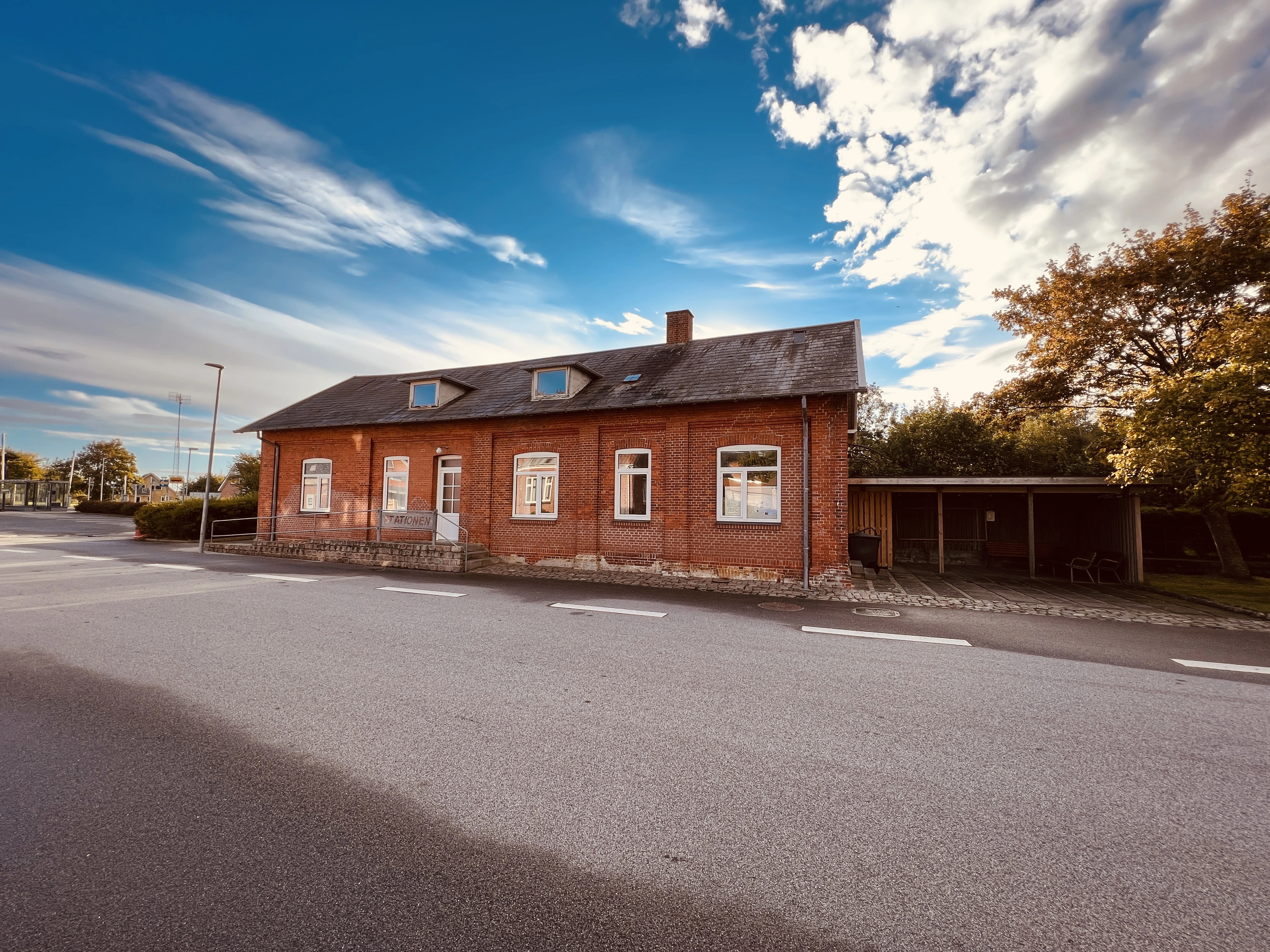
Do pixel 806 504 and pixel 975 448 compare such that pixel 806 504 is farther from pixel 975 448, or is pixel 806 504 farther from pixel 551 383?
pixel 975 448

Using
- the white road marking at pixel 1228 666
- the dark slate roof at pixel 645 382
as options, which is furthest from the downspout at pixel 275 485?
the white road marking at pixel 1228 666

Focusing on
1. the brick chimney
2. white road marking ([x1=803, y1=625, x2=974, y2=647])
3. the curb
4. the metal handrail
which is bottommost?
the curb

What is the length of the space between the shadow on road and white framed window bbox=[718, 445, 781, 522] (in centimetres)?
1026

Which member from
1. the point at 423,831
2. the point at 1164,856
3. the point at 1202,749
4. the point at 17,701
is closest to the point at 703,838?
the point at 423,831

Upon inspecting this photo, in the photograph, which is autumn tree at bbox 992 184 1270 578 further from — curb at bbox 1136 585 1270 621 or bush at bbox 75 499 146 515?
bush at bbox 75 499 146 515

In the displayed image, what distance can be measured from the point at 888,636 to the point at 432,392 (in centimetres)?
1512

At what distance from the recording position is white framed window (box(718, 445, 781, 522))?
12.3 metres

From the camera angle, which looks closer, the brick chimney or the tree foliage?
the brick chimney

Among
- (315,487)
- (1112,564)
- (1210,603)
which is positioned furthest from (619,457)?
(1112,564)

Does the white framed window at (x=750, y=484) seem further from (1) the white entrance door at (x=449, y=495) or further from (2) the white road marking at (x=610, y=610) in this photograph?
(1) the white entrance door at (x=449, y=495)

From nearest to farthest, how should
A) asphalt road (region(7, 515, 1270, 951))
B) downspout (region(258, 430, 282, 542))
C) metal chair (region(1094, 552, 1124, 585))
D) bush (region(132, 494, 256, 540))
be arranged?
asphalt road (region(7, 515, 1270, 951)) → metal chair (region(1094, 552, 1124, 585)) → downspout (region(258, 430, 282, 542)) → bush (region(132, 494, 256, 540))

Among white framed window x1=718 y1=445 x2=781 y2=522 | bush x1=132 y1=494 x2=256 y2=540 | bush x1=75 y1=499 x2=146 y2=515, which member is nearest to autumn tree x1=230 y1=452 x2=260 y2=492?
bush x1=75 y1=499 x2=146 y2=515

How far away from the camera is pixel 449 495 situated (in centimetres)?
1642

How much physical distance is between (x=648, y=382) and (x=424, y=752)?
39.8 ft
